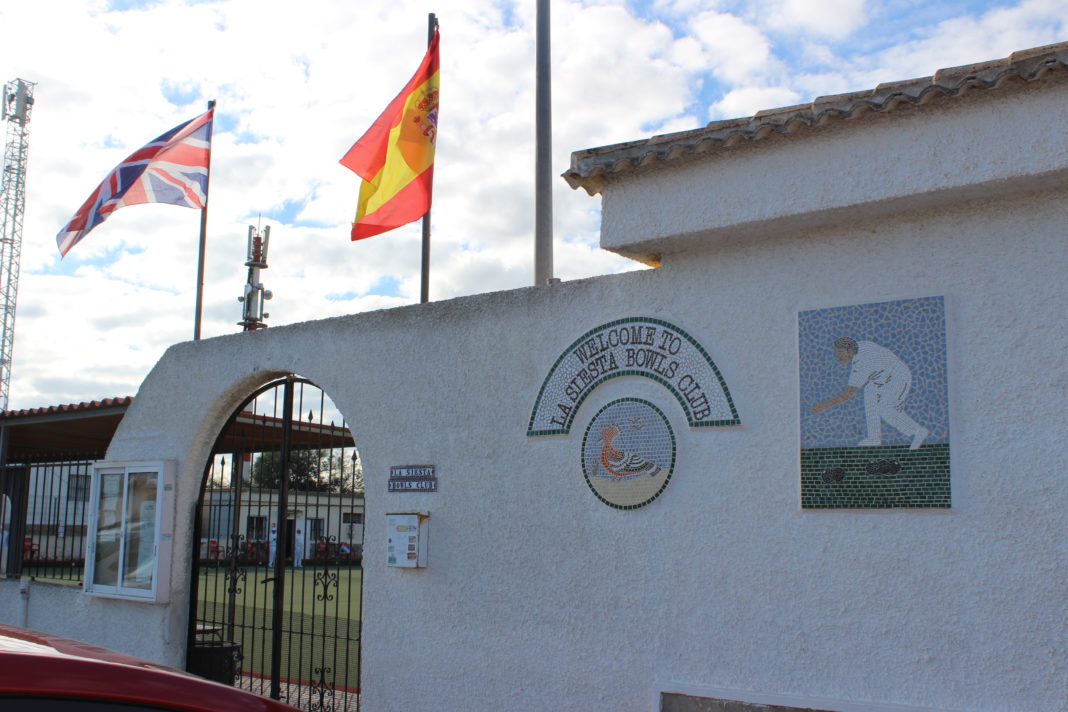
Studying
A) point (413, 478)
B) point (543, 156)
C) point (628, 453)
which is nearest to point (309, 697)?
point (413, 478)

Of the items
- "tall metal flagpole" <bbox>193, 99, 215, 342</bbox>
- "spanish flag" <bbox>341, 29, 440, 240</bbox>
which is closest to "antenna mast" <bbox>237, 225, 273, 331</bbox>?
"tall metal flagpole" <bbox>193, 99, 215, 342</bbox>

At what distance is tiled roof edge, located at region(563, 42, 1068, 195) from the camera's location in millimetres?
4672

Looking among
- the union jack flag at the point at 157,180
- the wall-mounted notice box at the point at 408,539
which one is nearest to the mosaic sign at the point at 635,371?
the wall-mounted notice box at the point at 408,539

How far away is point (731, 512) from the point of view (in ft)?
17.8

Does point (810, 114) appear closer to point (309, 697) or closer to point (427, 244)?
point (427, 244)

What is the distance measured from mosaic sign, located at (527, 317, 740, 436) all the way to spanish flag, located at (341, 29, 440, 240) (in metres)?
2.42

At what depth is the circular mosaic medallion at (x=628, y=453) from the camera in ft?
18.7

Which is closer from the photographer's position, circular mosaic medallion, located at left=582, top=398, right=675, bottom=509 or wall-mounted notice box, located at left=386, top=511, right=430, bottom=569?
circular mosaic medallion, located at left=582, top=398, right=675, bottom=509

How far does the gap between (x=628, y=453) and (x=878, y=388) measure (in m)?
1.54

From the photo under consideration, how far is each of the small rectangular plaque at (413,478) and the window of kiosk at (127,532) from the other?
8.72ft

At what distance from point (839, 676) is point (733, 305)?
2.07m

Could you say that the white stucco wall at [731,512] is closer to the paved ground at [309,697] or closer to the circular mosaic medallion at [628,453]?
the circular mosaic medallion at [628,453]

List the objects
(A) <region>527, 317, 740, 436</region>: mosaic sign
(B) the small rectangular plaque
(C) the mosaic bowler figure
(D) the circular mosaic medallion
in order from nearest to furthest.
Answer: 1. (C) the mosaic bowler figure
2. (A) <region>527, 317, 740, 436</region>: mosaic sign
3. (D) the circular mosaic medallion
4. (B) the small rectangular plaque

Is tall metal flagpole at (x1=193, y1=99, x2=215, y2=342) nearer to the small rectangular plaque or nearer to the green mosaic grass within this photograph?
the small rectangular plaque
